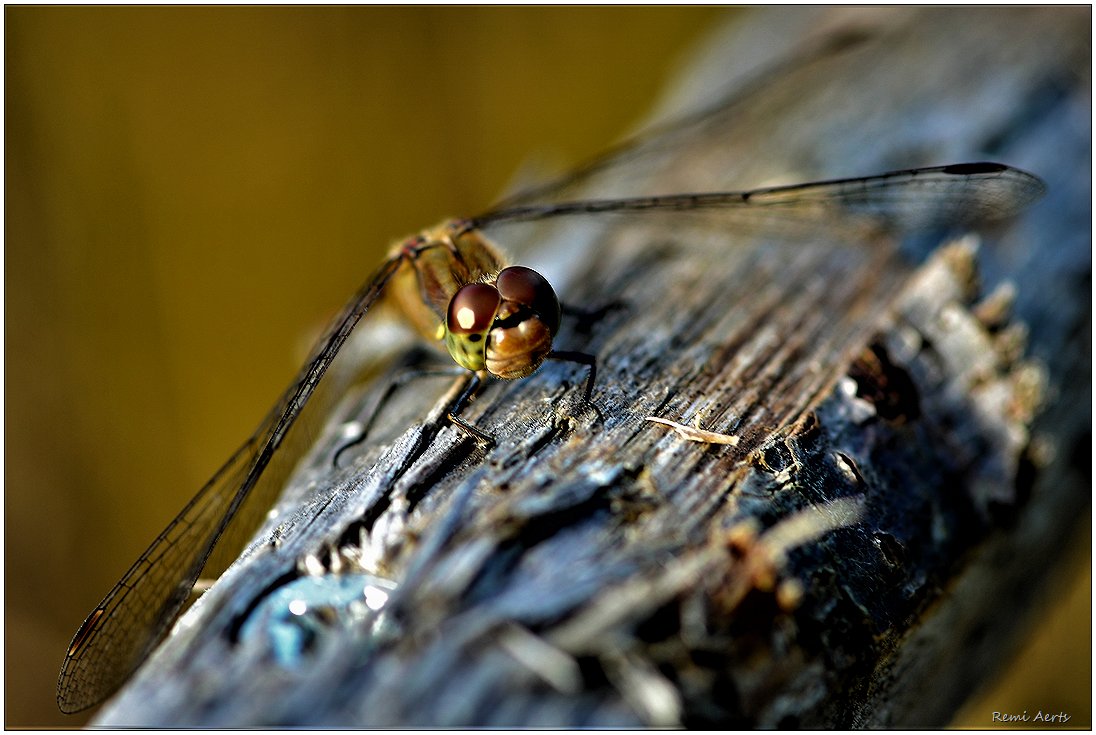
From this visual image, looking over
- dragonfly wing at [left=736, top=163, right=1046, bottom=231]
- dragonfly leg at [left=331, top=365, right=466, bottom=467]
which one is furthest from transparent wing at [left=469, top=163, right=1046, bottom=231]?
dragonfly leg at [left=331, top=365, right=466, bottom=467]

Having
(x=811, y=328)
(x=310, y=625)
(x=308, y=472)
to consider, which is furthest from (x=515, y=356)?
(x=310, y=625)

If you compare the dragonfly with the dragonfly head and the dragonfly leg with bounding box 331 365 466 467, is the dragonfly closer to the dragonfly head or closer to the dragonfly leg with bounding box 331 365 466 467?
the dragonfly head

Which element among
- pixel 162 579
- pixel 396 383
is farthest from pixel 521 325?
pixel 162 579

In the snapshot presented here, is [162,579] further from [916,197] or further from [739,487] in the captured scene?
[916,197]

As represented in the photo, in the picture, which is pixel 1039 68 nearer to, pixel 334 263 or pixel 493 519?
pixel 493 519

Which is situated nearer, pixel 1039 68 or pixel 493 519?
pixel 493 519

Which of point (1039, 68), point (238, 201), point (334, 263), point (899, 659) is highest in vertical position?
point (238, 201)
